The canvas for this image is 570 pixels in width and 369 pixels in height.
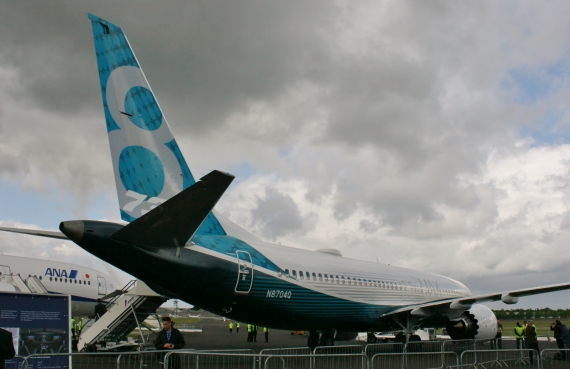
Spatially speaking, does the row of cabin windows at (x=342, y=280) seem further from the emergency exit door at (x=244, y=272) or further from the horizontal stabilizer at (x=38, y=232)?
the horizontal stabilizer at (x=38, y=232)

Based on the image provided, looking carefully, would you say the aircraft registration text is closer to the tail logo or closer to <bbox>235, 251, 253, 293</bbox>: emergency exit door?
<bbox>235, 251, 253, 293</bbox>: emergency exit door

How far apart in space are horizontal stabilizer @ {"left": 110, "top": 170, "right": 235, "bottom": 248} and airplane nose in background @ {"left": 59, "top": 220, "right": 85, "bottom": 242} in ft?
1.73

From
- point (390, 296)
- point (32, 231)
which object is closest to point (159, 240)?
point (32, 231)

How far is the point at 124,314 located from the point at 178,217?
28.9ft

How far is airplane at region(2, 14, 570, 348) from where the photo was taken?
8.70 metres

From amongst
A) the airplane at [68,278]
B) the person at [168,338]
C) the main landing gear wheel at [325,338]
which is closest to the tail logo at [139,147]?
the person at [168,338]

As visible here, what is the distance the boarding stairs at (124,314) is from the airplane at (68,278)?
987cm

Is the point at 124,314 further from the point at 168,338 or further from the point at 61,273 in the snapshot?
the point at 61,273

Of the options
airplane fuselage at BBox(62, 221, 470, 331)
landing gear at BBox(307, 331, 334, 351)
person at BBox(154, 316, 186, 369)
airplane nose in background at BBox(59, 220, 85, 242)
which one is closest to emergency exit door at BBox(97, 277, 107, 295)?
landing gear at BBox(307, 331, 334, 351)

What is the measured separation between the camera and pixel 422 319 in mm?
17641

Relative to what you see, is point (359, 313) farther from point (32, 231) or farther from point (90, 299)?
point (90, 299)

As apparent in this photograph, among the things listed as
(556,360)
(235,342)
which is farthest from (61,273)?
(556,360)

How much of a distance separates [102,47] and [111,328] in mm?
8793

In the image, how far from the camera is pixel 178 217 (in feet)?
27.7
